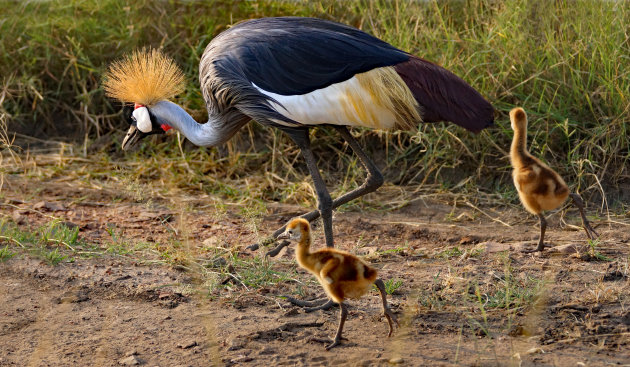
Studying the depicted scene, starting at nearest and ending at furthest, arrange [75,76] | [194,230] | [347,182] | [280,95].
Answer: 1. [280,95]
2. [194,230]
3. [347,182]
4. [75,76]

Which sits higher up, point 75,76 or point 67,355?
point 75,76

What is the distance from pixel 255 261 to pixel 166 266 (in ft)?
1.51

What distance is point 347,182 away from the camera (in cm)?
546

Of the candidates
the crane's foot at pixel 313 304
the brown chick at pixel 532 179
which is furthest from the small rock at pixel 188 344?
the brown chick at pixel 532 179

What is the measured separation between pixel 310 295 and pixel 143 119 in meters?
1.50

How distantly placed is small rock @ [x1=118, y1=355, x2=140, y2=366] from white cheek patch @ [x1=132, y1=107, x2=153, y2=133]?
1.76 meters

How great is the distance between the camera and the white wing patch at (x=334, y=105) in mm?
3975

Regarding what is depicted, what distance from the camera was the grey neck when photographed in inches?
172

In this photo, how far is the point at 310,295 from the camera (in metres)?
3.85

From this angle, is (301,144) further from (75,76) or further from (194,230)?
(75,76)

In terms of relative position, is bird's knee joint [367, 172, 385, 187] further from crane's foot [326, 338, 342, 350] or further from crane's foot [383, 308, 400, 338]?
→ crane's foot [326, 338, 342, 350]

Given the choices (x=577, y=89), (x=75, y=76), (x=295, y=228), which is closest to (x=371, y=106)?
(x=295, y=228)

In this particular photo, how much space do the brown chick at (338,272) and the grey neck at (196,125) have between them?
3.94ft

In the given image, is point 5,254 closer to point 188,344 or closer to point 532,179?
point 188,344
